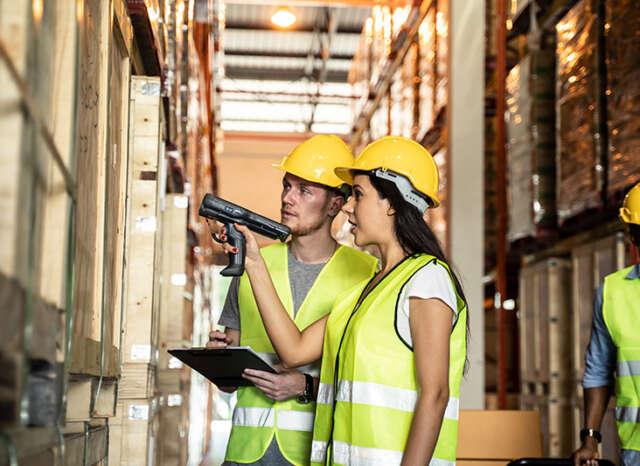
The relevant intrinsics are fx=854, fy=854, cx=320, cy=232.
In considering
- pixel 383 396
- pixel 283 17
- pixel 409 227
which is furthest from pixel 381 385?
pixel 283 17

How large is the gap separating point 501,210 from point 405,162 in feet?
18.7

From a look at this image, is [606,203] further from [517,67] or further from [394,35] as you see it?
[394,35]

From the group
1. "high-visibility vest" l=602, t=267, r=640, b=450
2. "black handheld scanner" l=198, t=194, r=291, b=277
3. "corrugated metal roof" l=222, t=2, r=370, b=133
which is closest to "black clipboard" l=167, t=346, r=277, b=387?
"black handheld scanner" l=198, t=194, r=291, b=277

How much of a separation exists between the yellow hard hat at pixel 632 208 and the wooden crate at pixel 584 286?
7.17 feet

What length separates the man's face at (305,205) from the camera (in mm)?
3451

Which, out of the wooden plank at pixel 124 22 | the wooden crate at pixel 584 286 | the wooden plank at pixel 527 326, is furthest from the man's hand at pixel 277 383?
the wooden plank at pixel 527 326

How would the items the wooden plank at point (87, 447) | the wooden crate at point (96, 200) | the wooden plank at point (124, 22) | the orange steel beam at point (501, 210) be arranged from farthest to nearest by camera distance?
the orange steel beam at point (501, 210)
the wooden plank at point (124, 22)
the wooden plank at point (87, 447)
the wooden crate at point (96, 200)

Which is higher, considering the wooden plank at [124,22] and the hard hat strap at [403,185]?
the wooden plank at [124,22]

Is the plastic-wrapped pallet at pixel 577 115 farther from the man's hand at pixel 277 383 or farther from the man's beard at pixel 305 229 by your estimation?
the man's hand at pixel 277 383

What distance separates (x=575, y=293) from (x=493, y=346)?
2.69m

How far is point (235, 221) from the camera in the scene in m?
3.03

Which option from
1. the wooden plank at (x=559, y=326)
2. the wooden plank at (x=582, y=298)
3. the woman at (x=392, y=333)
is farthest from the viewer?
the wooden plank at (x=559, y=326)

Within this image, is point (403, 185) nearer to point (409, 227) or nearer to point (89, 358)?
point (409, 227)

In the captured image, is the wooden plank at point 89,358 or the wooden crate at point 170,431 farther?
the wooden crate at point 170,431
